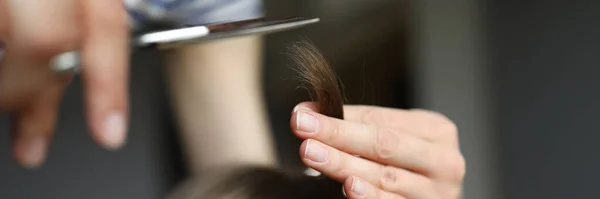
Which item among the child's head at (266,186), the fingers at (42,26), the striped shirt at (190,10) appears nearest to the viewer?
the fingers at (42,26)

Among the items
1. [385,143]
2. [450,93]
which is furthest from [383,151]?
[450,93]

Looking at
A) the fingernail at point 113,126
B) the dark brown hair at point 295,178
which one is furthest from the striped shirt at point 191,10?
the fingernail at point 113,126

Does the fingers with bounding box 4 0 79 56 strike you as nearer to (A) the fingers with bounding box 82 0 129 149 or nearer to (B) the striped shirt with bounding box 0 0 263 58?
(A) the fingers with bounding box 82 0 129 149

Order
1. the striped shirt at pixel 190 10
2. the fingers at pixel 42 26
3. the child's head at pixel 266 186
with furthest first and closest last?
1. the striped shirt at pixel 190 10
2. the child's head at pixel 266 186
3. the fingers at pixel 42 26

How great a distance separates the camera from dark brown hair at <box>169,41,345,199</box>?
11.6 inches

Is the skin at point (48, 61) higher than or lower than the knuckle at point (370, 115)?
higher

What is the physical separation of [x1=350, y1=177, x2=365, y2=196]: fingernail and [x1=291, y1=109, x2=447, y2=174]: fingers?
2cm

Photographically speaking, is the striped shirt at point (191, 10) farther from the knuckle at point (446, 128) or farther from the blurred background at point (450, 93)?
the knuckle at point (446, 128)

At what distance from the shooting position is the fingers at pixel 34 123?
298 millimetres

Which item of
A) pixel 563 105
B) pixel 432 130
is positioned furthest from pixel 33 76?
pixel 563 105

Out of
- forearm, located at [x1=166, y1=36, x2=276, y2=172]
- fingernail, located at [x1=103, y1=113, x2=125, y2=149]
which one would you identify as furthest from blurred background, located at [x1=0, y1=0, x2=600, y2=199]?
fingernail, located at [x1=103, y1=113, x2=125, y2=149]

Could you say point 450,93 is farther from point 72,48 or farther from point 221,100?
point 72,48

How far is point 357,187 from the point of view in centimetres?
29

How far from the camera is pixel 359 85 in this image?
425 millimetres
